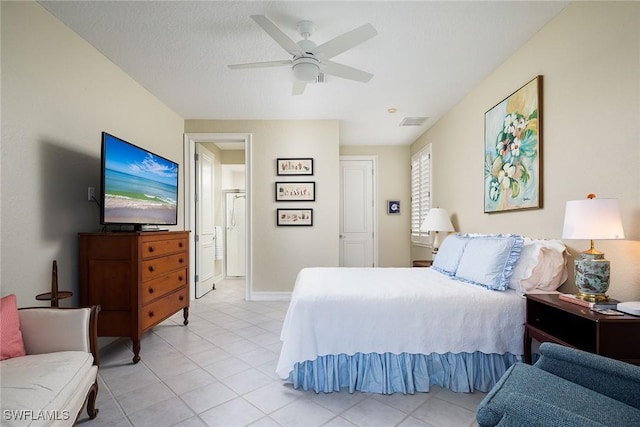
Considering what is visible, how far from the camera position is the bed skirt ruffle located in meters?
2.02

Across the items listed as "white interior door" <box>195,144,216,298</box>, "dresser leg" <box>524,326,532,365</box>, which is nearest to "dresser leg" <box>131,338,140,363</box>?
"white interior door" <box>195,144,216,298</box>

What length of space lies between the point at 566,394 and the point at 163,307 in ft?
9.76

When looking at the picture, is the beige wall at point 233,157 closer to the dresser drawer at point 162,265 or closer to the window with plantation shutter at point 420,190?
the dresser drawer at point 162,265

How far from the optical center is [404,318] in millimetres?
2000

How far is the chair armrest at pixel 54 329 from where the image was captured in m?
1.62

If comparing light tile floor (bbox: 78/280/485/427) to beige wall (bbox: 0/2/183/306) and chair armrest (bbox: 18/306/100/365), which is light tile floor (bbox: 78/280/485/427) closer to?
chair armrest (bbox: 18/306/100/365)

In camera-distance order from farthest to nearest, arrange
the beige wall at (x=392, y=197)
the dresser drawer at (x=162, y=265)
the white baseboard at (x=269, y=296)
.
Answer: the beige wall at (x=392, y=197)
the white baseboard at (x=269, y=296)
the dresser drawer at (x=162, y=265)

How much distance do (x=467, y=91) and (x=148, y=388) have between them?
13.5 ft

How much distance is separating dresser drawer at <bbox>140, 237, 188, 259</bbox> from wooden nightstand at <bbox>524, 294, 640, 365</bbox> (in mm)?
2875

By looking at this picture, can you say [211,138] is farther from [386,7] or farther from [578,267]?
[578,267]

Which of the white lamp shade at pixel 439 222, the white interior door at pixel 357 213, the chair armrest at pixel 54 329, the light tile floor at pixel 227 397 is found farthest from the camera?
the white interior door at pixel 357 213

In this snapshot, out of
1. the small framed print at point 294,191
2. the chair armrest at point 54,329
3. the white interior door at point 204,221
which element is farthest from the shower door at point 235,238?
the chair armrest at point 54,329

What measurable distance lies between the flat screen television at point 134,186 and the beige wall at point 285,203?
1.30 m

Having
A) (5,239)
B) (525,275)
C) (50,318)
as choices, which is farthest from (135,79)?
(525,275)
